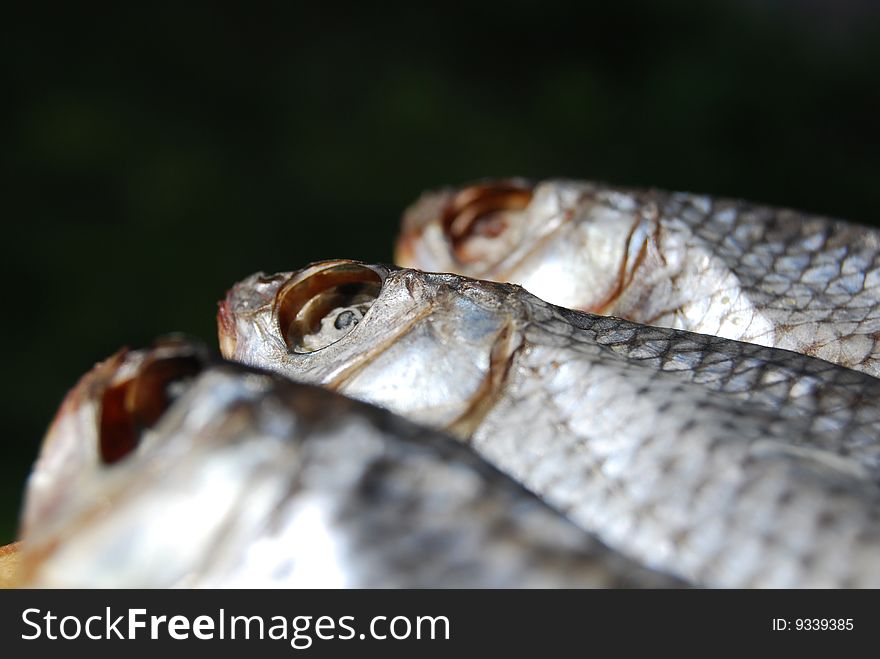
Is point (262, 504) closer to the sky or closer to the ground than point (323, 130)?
closer to the sky

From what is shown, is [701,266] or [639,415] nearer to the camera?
[639,415]

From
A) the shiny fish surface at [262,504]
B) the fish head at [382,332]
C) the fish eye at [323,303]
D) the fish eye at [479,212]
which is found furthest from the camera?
the fish eye at [479,212]

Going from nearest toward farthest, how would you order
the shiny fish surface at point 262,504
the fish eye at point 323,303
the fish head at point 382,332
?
1. the shiny fish surface at point 262,504
2. the fish head at point 382,332
3. the fish eye at point 323,303

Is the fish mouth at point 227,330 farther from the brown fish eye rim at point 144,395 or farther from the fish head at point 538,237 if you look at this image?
the fish head at point 538,237

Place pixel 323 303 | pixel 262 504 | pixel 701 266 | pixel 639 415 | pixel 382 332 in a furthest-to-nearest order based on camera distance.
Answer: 1. pixel 701 266
2. pixel 323 303
3. pixel 382 332
4. pixel 639 415
5. pixel 262 504

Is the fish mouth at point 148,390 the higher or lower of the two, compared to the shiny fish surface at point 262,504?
higher

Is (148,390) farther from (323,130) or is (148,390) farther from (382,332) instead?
(323,130)

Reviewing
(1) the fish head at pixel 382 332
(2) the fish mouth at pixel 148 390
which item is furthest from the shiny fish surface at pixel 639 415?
(2) the fish mouth at pixel 148 390

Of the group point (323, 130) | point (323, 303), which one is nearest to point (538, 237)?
point (323, 303)
